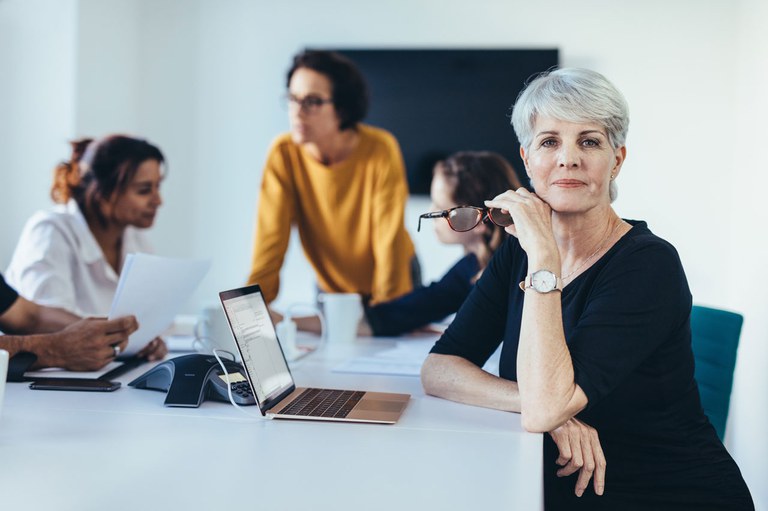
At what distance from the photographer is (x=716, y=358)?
6.10ft

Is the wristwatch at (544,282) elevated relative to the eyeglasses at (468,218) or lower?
→ lower

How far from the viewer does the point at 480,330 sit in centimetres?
160

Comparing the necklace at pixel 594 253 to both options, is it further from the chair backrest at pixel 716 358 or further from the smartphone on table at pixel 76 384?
the smartphone on table at pixel 76 384

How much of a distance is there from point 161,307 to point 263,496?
0.95 metres

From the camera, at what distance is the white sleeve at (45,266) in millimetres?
2291

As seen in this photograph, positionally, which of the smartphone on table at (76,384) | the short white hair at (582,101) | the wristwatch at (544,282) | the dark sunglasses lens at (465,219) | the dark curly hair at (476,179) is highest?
the short white hair at (582,101)

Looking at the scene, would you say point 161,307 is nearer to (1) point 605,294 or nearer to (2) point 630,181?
(1) point 605,294

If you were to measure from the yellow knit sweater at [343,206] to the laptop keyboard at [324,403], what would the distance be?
1269 millimetres

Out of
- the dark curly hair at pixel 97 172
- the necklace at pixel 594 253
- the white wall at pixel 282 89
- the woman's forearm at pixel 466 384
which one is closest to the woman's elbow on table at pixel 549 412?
the woman's forearm at pixel 466 384

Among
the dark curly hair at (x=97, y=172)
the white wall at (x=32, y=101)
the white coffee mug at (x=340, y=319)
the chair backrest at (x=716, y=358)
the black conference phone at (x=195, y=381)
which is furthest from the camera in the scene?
the white wall at (x=32, y=101)

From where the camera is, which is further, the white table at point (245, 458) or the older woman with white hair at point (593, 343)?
the older woman with white hair at point (593, 343)

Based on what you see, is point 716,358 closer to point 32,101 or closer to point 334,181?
point 334,181

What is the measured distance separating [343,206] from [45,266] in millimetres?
1050

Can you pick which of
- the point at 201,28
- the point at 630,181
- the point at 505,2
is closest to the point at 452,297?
the point at 630,181
